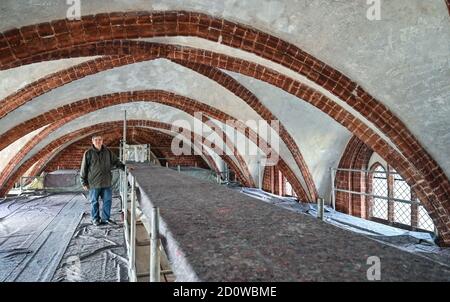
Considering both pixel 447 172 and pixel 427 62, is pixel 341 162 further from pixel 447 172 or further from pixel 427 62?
pixel 427 62

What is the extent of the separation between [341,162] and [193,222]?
8104 millimetres

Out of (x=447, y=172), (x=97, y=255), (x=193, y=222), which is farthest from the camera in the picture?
(x=447, y=172)

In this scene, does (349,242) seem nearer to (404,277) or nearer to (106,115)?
(404,277)

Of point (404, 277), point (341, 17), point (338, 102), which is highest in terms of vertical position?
point (341, 17)

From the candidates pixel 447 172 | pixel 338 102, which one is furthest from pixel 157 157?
pixel 447 172

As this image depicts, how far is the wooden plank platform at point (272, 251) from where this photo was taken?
0.89 m

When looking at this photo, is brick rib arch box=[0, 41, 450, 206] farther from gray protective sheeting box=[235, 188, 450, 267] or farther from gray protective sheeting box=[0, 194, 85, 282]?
gray protective sheeting box=[0, 194, 85, 282]

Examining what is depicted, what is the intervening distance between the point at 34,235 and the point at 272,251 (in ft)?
17.1

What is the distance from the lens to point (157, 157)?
1994 cm

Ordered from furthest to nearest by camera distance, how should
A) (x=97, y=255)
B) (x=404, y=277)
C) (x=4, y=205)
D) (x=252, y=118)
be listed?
1. (x=252, y=118)
2. (x=4, y=205)
3. (x=97, y=255)
4. (x=404, y=277)

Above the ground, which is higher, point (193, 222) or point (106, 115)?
point (106, 115)

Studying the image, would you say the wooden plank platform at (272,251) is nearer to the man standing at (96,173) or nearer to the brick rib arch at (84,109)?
the man standing at (96,173)

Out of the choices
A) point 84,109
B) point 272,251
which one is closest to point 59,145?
point 84,109

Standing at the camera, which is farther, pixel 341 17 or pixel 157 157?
pixel 157 157
